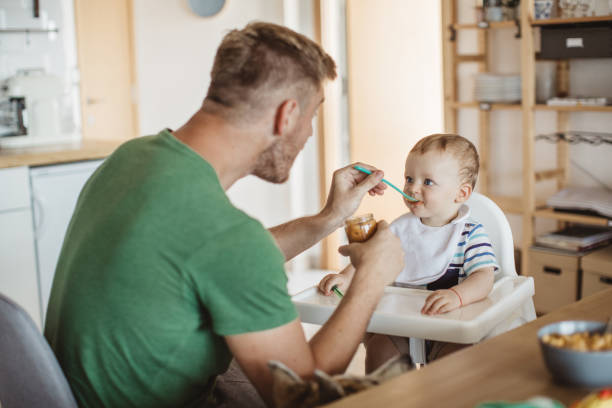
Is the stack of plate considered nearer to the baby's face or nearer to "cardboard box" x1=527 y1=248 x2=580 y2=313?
"cardboard box" x1=527 y1=248 x2=580 y2=313

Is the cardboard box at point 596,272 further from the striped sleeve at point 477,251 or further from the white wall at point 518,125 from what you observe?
the striped sleeve at point 477,251

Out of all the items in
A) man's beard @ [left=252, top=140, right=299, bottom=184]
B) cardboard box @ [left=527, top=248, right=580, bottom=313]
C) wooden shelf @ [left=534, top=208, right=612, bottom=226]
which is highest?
man's beard @ [left=252, top=140, right=299, bottom=184]

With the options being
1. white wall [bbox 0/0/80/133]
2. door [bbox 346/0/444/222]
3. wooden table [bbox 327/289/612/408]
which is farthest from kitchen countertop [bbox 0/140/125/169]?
wooden table [bbox 327/289/612/408]

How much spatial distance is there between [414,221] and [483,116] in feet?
7.22

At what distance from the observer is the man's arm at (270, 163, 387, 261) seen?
2033 mm

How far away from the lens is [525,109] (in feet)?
12.5

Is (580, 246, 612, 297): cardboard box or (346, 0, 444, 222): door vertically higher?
(346, 0, 444, 222): door

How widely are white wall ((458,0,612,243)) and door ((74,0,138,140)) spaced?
2.39 metres

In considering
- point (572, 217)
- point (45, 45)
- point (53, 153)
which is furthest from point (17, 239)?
point (572, 217)

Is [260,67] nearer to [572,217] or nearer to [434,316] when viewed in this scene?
[434,316]

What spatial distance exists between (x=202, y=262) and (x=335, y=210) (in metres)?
0.76

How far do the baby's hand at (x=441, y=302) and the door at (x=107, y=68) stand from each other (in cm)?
383

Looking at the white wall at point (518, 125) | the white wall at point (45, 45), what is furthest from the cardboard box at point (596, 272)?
the white wall at point (45, 45)

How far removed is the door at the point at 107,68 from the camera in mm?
5207
